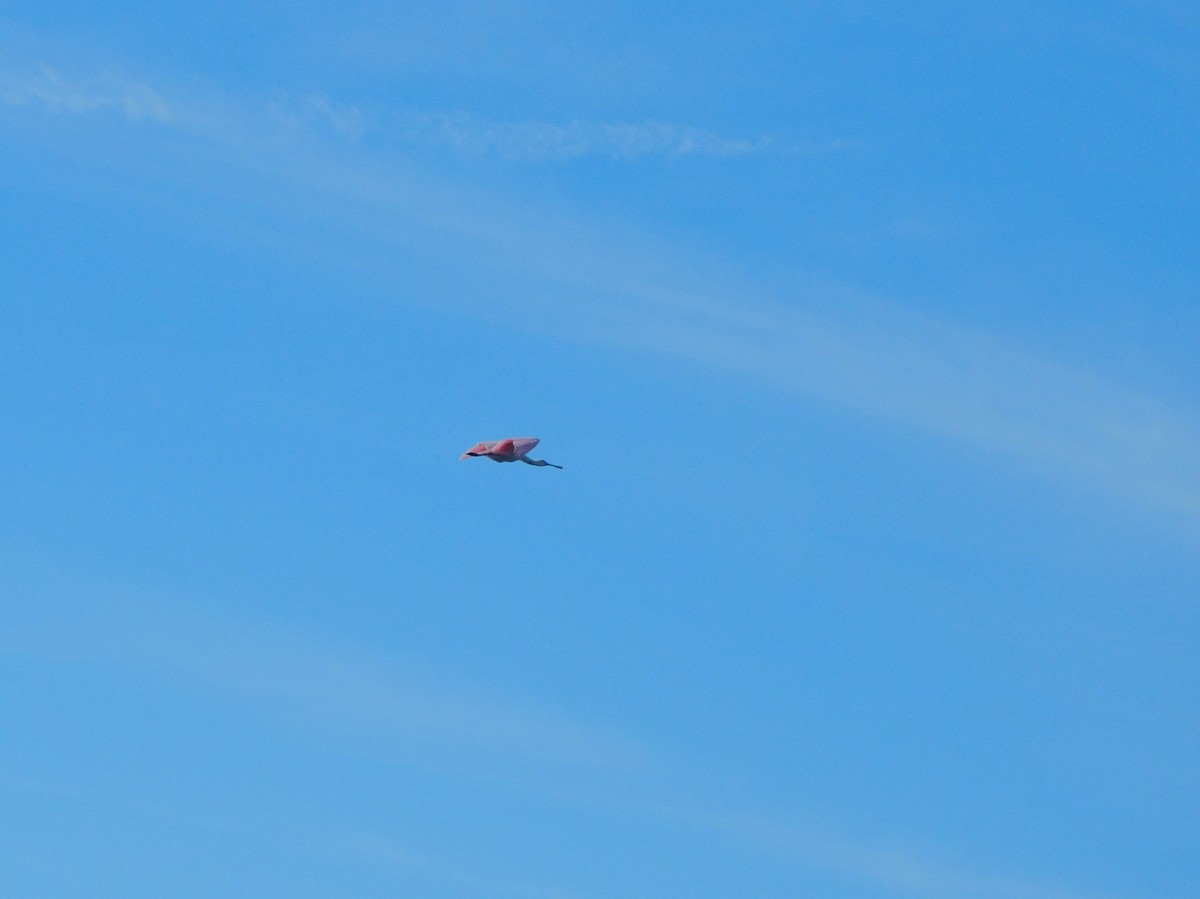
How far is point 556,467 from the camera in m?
59.8

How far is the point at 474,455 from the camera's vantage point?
63781mm

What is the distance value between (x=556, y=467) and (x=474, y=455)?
7.47 meters

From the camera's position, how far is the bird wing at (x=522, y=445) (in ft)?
207

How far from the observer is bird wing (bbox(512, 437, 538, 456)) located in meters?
63.0

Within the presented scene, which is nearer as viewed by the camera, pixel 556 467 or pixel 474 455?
pixel 556 467

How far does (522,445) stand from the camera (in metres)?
63.1
